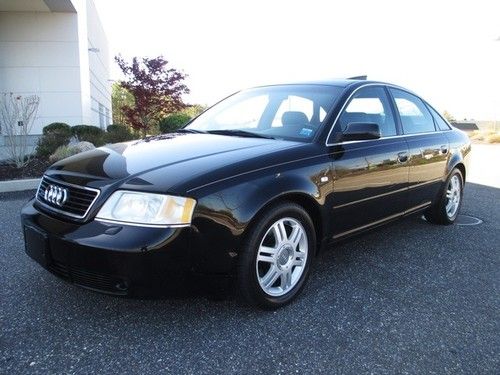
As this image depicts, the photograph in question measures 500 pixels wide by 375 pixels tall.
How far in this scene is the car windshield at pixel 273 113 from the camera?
3.37 m

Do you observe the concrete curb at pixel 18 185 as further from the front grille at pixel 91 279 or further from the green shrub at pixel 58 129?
the front grille at pixel 91 279

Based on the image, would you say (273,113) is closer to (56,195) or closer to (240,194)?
(240,194)

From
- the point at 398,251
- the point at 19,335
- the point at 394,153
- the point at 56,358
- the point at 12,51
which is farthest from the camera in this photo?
the point at 12,51

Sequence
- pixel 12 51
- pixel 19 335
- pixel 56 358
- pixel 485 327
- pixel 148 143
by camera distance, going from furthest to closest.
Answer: pixel 12 51 < pixel 148 143 < pixel 485 327 < pixel 19 335 < pixel 56 358

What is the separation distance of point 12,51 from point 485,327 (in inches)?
504

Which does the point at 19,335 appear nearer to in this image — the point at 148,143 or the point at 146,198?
the point at 146,198

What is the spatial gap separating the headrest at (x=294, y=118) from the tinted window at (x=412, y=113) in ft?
3.92

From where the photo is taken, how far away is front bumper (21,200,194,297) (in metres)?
2.28

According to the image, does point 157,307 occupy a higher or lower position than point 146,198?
lower

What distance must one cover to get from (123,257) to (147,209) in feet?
0.93

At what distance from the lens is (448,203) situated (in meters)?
4.95

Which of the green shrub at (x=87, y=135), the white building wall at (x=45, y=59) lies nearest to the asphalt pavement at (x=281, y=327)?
the green shrub at (x=87, y=135)

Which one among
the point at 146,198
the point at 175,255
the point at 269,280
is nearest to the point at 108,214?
the point at 146,198

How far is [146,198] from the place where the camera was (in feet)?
7.82
